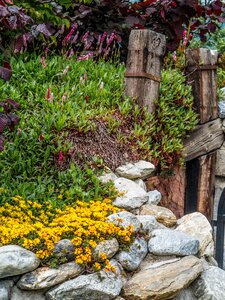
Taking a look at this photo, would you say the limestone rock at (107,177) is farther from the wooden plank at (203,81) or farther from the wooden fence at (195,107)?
the wooden plank at (203,81)

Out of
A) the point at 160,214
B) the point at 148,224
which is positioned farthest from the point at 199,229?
the point at 148,224

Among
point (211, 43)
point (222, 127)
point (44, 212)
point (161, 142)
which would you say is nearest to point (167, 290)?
point (44, 212)

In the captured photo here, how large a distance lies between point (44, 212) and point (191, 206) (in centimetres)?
225

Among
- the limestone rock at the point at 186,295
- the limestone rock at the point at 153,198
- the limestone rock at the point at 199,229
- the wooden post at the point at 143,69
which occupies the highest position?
the wooden post at the point at 143,69

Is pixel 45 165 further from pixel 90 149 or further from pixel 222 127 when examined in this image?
pixel 222 127

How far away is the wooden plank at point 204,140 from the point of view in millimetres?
5297

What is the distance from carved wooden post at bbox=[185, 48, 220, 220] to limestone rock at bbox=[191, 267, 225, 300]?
7.06ft

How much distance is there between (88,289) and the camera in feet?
9.72

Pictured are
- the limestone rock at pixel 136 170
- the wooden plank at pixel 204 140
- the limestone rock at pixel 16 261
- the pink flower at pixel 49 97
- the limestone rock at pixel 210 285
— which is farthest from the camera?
the wooden plank at pixel 204 140

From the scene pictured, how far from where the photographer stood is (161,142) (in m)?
4.88

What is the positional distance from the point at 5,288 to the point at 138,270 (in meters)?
0.88

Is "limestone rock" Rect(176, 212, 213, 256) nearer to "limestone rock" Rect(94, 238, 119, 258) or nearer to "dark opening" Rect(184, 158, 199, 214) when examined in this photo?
"limestone rock" Rect(94, 238, 119, 258)

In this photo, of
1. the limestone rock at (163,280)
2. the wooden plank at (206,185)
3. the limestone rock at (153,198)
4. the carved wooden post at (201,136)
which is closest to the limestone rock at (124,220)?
the limestone rock at (163,280)

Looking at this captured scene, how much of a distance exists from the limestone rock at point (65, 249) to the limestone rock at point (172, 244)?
59 cm
